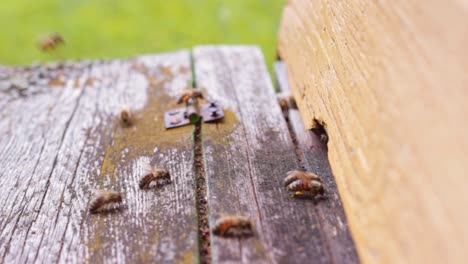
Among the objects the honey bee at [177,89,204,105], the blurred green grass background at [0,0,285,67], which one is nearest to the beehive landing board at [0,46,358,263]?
the honey bee at [177,89,204,105]

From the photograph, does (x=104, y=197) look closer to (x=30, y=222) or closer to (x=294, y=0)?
(x=30, y=222)

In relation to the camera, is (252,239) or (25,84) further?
(25,84)

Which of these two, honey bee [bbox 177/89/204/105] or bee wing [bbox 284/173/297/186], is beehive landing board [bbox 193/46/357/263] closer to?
bee wing [bbox 284/173/297/186]

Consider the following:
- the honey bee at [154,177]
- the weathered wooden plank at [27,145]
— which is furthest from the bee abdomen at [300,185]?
the weathered wooden plank at [27,145]

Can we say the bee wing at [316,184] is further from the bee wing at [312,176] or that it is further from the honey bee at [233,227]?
the honey bee at [233,227]

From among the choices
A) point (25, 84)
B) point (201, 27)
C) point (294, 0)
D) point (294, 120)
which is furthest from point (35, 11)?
point (294, 120)

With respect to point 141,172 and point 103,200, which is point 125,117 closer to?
point 141,172

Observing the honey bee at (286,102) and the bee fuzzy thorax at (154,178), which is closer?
the bee fuzzy thorax at (154,178)
